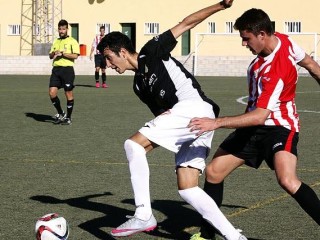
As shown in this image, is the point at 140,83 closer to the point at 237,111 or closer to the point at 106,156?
the point at 106,156

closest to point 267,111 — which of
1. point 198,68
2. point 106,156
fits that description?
point 106,156

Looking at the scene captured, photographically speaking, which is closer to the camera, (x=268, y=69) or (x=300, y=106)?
(x=268, y=69)

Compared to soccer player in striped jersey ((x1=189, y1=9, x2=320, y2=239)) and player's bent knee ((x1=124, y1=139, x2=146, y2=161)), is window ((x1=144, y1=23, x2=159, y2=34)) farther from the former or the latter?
player's bent knee ((x1=124, y1=139, x2=146, y2=161))

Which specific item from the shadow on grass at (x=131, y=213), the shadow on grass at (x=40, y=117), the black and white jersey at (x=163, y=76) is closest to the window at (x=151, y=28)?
the shadow on grass at (x=40, y=117)

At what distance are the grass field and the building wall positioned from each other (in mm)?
32854

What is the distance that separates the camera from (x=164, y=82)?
23.1 ft

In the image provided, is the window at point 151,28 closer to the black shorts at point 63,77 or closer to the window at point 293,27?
the window at point 293,27

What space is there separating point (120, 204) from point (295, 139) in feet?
8.18

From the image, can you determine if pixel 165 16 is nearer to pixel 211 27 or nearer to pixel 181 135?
pixel 211 27

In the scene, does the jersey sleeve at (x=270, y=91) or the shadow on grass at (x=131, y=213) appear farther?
the shadow on grass at (x=131, y=213)

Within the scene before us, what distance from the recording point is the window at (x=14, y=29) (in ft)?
187

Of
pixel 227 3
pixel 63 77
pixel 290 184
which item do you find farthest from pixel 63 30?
pixel 290 184

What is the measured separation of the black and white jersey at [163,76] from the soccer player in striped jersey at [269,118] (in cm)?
43

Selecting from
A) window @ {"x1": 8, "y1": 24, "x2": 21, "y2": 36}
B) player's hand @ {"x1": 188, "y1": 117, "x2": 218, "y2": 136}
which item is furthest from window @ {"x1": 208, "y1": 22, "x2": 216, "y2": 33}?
player's hand @ {"x1": 188, "y1": 117, "x2": 218, "y2": 136}
